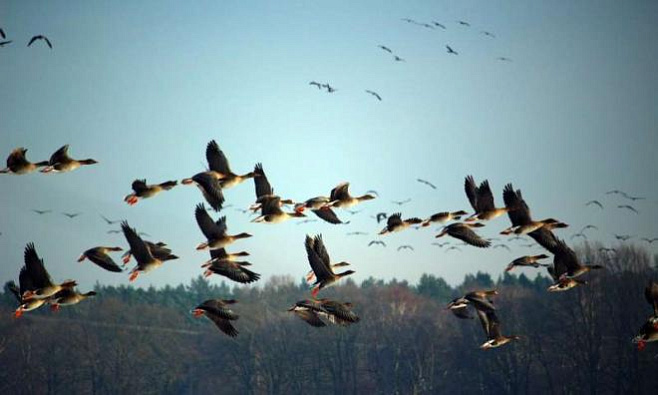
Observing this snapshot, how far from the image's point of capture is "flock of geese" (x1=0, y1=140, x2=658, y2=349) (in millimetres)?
22016

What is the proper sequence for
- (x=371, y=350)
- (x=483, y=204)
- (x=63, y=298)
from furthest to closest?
(x=371, y=350) → (x=483, y=204) → (x=63, y=298)

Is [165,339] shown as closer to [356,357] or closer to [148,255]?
[356,357]

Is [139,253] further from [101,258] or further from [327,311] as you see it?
[327,311]

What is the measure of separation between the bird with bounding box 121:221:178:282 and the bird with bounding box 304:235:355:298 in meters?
4.15

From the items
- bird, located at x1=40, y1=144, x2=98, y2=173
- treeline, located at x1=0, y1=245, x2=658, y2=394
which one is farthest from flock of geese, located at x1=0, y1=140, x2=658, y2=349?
treeline, located at x1=0, y1=245, x2=658, y2=394

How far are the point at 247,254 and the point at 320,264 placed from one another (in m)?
2.81

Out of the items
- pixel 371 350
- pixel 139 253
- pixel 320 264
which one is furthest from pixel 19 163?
pixel 371 350

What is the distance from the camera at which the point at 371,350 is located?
102625mm

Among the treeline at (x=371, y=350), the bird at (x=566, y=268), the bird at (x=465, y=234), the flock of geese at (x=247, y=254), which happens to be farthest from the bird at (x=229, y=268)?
the treeline at (x=371, y=350)

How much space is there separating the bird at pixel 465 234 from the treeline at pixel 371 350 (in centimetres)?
5688

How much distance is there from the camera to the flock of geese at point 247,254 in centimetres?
2202

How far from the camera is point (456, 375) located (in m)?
95.1

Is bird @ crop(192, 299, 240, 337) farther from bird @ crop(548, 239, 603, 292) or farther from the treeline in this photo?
the treeline

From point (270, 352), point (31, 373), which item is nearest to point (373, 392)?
point (270, 352)
